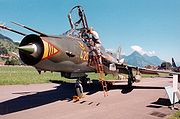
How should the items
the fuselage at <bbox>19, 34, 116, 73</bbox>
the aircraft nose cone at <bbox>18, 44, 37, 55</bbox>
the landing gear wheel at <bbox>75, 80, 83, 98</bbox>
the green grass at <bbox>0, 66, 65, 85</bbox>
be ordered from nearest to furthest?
the aircraft nose cone at <bbox>18, 44, 37, 55</bbox>, the fuselage at <bbox>19, 34, 116, 73</bbox>, the landing gear wheel at <bbox>75, 80, 83, 98</bbox>, the green grass at <bbox>0, 66, 65, 85</bbox>

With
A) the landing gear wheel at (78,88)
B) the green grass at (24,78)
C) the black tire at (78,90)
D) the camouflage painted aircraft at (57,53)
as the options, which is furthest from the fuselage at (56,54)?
the green grass at (24,78)

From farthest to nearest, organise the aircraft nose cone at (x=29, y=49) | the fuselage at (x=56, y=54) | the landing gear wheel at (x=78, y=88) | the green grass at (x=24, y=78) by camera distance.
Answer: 1. the green grass at (x=24, y=78)
2. the landing gear wheel at (x=78, y=88)
3. the fuselage at (x=56, y=54)
4. the aircraft nose cone at (x=29, y=49)

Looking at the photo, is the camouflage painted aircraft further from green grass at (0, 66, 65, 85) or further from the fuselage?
green grass at (0, 66, 65, 85)

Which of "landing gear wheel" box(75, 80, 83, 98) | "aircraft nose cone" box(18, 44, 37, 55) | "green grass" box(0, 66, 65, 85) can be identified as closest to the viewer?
"aircraft nose cone" box(18, 44, 37, 55)

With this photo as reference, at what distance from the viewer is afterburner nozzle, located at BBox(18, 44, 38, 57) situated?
7915 mm

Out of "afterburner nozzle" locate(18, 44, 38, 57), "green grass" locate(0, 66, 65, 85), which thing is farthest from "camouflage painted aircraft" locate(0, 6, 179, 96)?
"green grass" locate(0, 66, 65, 85)

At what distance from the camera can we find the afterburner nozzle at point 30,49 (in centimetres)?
791

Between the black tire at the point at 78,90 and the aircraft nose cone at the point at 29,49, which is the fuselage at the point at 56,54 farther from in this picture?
the black tire at the point at 78,90

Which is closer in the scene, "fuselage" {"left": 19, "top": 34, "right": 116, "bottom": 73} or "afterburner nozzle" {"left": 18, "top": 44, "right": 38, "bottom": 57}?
"afterburner nozzle" {"left": 18, "top": 44, "right": 38, "bottom": 57}

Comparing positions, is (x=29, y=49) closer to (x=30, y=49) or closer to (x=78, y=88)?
(x=30, y=49)

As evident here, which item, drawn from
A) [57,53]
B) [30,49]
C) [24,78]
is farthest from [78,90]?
[24,78]

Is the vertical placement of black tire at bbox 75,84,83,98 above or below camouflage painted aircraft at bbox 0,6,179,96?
below

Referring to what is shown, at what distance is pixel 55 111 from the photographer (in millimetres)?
9539

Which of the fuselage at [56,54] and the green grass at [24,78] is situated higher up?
the fuselage at [56,54]
